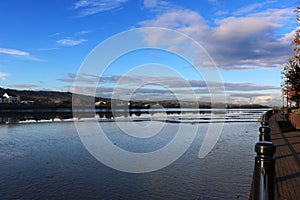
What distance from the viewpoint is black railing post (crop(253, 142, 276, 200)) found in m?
3.62

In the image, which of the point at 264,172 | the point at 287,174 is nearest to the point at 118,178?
the point at 287,174

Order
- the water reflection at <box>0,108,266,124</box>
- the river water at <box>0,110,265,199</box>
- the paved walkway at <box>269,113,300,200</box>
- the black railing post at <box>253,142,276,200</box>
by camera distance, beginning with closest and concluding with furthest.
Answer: the black railing post at <box>253,142,276,200</box> < the paved walkway at <box>269,113,300,200</box> < the river water at <box>0,110,265,199</box> < the water reflection at <box>0,108,266,124</box>

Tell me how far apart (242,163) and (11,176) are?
8.14 metres

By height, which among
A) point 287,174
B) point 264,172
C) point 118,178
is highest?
point 264,172

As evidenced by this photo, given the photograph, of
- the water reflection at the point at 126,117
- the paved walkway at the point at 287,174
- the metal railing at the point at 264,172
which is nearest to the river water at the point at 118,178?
the paved walkway at the point at 287,174

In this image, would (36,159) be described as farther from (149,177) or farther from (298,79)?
(298,79)

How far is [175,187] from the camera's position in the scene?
26.3 ft

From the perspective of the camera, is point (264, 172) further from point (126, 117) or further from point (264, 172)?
point (126, 117)

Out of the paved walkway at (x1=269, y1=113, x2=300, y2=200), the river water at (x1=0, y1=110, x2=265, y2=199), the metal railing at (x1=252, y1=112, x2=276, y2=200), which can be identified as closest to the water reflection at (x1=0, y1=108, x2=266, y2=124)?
the river water at (x1=0, y1=110, x2=265, y2=199)

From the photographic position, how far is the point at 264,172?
3611 millimetres

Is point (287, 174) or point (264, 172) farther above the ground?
point (264, 172)

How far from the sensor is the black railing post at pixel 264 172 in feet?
11.9

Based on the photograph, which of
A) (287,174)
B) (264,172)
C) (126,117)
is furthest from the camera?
(126,117)

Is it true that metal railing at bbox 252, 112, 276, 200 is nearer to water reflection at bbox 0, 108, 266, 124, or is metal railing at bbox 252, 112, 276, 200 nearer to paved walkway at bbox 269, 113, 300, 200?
paved walkway at bbox 269, 113, 300, 200
